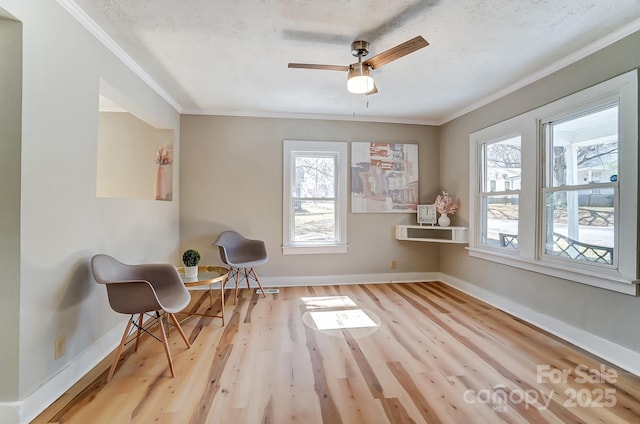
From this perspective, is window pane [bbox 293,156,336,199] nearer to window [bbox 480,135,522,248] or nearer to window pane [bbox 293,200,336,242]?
window pane [bbox 293,200,336,242]

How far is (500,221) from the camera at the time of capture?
342 centimetres

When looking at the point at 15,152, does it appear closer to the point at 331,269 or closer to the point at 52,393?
the point at 52,393

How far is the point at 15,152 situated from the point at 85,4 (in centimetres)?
113

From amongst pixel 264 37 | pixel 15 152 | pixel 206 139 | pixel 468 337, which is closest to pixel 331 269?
pixel 468 337

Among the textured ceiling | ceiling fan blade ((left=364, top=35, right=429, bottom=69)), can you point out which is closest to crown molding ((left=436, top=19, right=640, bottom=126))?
the textured ceiling

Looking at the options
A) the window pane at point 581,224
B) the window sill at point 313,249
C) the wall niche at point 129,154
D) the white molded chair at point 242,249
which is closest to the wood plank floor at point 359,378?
the window pane at point 581,224

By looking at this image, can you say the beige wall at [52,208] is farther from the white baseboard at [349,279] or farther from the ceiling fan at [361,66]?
the white baseboard at [349,279]

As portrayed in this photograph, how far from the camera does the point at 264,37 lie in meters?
2.23

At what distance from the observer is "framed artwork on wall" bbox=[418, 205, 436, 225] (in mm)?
4273

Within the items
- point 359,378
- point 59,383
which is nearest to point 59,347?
point 59,383

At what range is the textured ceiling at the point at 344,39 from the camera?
190 centimetres

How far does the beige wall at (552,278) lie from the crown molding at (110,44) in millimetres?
3923

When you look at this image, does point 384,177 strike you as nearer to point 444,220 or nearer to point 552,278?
point 444,220

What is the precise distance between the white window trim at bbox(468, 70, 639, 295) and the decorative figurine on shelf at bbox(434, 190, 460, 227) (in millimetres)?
316
